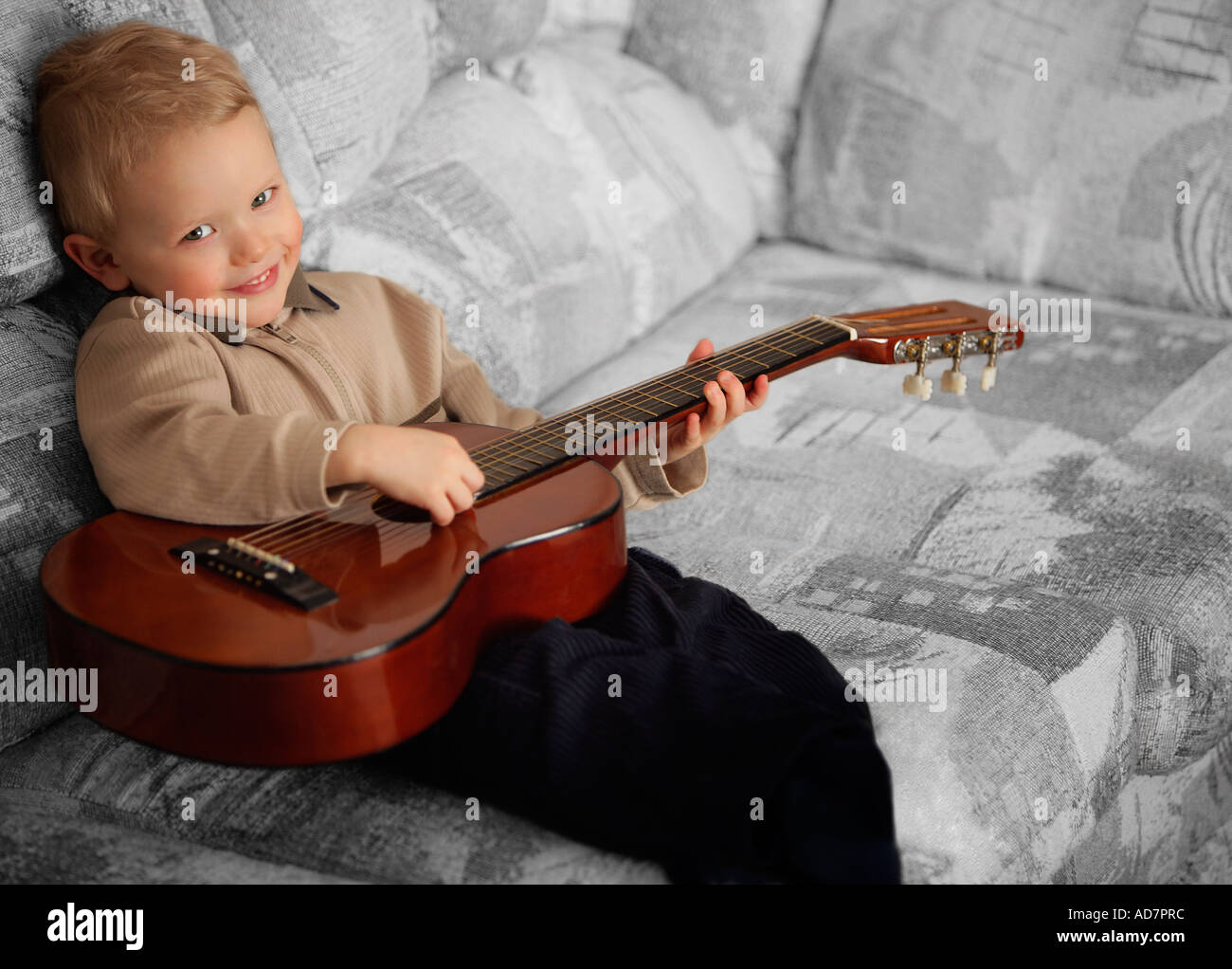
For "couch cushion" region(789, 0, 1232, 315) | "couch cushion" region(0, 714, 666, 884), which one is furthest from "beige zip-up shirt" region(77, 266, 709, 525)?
"couch cushion" region(789, 0, 1232, 315)

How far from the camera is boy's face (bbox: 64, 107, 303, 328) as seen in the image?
41.5 inches

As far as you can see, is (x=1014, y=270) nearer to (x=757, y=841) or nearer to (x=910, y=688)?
(x=910, y=688)

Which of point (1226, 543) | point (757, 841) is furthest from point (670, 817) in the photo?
point (1226, 543)

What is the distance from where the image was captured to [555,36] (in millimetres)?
1924

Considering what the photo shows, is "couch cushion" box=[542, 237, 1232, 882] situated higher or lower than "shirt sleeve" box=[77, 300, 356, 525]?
lower

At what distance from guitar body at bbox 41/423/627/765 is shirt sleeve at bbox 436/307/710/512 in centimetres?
19

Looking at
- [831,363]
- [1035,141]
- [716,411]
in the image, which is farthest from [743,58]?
[716,411]

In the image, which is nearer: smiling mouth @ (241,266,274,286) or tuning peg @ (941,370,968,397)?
smiling mouth @ (241,266,274,286)

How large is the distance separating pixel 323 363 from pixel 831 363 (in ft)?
2.62

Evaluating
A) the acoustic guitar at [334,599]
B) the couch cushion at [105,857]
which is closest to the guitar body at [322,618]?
the acoustic guitar at [334,599]

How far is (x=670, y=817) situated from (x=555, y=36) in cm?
139

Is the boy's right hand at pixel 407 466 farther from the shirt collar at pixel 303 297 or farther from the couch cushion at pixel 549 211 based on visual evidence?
the couch cushion at pixel 549 211

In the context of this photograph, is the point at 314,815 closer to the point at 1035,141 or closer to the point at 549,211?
the point at 549,211

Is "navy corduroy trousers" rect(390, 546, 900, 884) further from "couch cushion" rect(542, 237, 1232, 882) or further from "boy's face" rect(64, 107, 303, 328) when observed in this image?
"boy's face" rect(64, 107, 303, 328)
